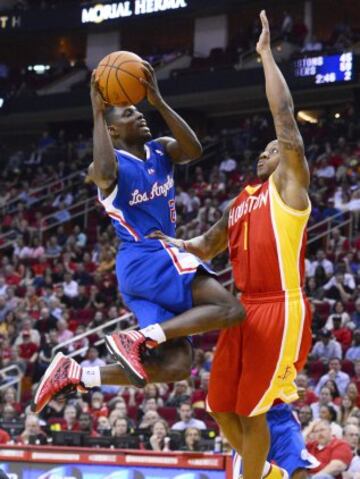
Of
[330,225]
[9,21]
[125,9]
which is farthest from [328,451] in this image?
[9,21]

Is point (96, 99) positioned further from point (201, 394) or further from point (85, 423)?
point (201, 394)

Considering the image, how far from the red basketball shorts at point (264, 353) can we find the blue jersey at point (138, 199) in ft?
2.62

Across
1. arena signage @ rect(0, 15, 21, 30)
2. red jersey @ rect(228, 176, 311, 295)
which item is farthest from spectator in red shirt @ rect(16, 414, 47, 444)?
arena signage @ rect(0, 15, 21, 30)

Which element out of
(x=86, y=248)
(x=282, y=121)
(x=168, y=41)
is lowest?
(x=86, y=248)

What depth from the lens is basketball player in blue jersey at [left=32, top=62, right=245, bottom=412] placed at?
6703mm

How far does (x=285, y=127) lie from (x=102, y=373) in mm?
1930

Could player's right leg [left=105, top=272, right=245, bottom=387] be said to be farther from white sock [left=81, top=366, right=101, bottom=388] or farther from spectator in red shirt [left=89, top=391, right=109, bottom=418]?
spectator in red shirt [left=89, top=391, right=109, bottom=418]

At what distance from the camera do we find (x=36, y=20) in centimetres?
2991

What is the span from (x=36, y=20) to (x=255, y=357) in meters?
24.4

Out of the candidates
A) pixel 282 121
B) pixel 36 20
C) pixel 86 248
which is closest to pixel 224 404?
pixel 282 121

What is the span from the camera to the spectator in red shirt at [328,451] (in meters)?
10.2

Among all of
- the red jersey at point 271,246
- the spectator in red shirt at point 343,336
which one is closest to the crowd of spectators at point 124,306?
the spectator in red shirt at point 343,336

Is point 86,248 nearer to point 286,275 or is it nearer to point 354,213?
point 354,213

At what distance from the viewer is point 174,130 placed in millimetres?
7281
